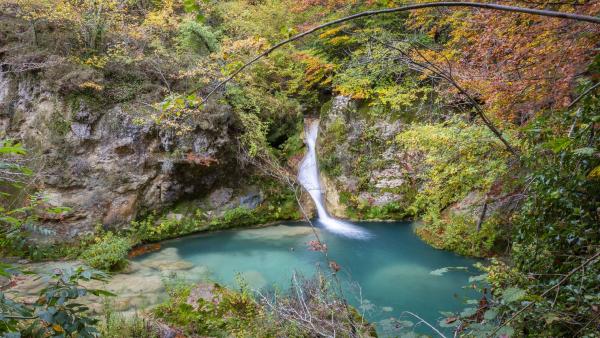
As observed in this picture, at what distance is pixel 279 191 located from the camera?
10.0 metres

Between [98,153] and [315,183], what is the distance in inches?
237

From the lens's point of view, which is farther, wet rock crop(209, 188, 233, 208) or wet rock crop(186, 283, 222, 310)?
wet rock crop(209, 188, 233, 208)

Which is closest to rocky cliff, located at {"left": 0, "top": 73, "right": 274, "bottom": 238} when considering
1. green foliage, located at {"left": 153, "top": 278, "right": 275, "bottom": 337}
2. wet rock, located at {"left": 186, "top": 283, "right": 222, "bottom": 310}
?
wet rock, located at {"left": 186, "top": 283, "right": 222, "bottom": 310}

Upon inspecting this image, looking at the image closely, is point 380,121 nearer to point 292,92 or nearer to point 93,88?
point 292,92

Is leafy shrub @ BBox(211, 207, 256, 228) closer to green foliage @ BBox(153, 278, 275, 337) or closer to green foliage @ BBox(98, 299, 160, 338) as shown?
green foliage @ BBox(153, 278, 275, 337)

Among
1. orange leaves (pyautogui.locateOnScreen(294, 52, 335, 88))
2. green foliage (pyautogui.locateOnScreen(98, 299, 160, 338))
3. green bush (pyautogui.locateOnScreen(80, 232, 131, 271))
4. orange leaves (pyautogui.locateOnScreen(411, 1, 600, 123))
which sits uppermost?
orange leaves (pyautogui.locateOnScreen(294, 52, 335, 88))

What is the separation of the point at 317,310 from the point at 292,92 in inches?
364

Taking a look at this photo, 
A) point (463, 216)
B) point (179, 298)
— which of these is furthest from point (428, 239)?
point (179, 298)

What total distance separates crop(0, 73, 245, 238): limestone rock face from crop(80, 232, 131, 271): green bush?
0.95 meters

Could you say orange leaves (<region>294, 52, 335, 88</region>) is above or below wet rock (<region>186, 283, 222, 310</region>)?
above

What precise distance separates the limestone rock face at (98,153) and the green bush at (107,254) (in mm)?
951

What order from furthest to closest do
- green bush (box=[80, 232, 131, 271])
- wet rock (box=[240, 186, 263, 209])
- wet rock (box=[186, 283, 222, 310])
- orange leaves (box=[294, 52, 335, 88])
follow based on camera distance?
orange leaves (box=[294, 52, 335, 88]) → wet rock (box=[240, 186, 263, 209]) → green bush (box=[80, 232, 131, 271]) → wet rock (box=[186, 283, 222, 310])

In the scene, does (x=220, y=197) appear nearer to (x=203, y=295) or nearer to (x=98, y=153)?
(x=98, y=153)

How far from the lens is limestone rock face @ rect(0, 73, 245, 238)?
7789mm
